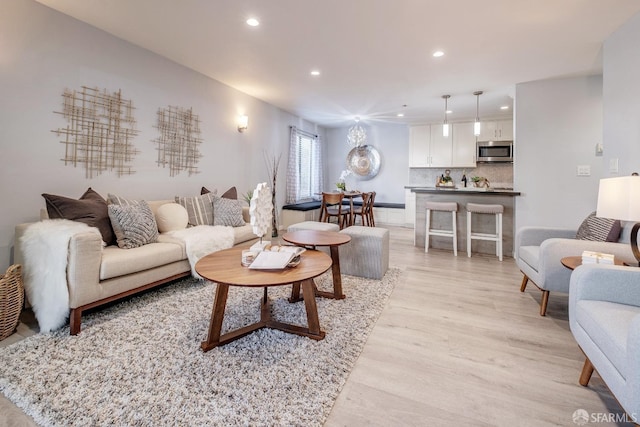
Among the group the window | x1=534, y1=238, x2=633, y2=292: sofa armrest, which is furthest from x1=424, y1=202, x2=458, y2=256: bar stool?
the window

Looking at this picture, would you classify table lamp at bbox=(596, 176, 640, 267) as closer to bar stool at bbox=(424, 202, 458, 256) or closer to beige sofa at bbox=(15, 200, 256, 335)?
bar stool at bbox=(424, 202, 458, 256)

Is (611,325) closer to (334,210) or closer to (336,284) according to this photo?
(336,284)

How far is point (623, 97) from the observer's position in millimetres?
2533

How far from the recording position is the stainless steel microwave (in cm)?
593

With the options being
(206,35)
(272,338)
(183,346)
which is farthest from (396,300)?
(206,35)

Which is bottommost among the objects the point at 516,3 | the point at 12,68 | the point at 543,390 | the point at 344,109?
the point at 543,390

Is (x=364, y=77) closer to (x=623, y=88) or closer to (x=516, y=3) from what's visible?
(x=516, y=3)

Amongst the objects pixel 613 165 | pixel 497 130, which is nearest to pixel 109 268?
pixel 613 165

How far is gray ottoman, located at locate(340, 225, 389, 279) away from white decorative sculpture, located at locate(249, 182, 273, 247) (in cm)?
132

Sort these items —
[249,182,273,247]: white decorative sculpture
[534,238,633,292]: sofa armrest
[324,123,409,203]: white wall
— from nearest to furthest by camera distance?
[249,182,273,247]: white decorative sculpture → [534,238,633,292]: sofa armrest → [324,123,409,203]: white wall

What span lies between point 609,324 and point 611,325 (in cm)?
1

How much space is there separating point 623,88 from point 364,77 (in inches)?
99.6

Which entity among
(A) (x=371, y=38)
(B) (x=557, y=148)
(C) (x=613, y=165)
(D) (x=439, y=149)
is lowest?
(C) (x=613, y=165)

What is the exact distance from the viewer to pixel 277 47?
3.03m
